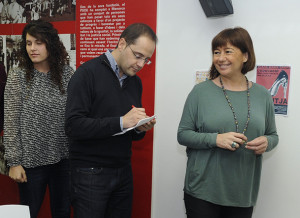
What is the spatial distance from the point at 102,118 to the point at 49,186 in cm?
81

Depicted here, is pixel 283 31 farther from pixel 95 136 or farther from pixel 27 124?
pixel 27 124

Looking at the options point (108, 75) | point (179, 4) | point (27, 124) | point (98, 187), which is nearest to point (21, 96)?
point (27, 124)

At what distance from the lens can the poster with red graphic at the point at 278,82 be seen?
6.05ft

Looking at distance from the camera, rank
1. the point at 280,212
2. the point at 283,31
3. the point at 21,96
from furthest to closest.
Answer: the point at 280,212 → the point at 283,31 → the point at 21,96

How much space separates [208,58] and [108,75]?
0.88m

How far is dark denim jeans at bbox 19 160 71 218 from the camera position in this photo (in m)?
1.79

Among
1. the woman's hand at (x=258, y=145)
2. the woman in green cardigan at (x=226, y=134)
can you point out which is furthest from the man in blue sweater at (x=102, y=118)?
the woman's hand at (x=258, y=145)

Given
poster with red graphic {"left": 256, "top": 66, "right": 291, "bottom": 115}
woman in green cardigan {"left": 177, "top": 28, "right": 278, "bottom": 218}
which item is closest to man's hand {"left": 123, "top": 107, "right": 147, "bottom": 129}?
woman in green cardigan {"left": 177, "top": 28, "right": 278, "bottom": 218}

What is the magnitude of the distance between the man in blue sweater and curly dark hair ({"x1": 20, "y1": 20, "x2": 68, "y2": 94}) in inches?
16.6

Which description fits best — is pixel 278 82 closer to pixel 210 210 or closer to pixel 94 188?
pixel 210 210

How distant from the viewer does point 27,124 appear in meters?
1.72

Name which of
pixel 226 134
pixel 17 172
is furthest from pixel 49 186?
pixel 226 134

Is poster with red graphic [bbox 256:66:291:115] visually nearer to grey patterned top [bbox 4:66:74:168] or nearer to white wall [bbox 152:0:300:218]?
white wall [bbox 152:0:300:218]

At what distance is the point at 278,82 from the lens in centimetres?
186
